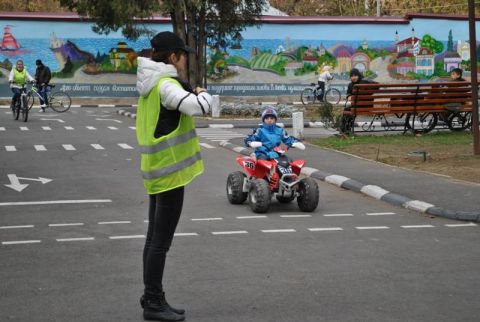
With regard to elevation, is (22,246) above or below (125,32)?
below

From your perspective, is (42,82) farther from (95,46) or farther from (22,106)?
(95,46)

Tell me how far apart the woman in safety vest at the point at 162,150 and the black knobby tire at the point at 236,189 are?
5571 millimetres

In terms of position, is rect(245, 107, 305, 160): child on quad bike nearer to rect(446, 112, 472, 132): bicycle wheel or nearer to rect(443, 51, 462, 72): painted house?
rect(446, 112, 472, 132): bicycle wheel

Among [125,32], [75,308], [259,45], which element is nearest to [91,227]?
[75,308]

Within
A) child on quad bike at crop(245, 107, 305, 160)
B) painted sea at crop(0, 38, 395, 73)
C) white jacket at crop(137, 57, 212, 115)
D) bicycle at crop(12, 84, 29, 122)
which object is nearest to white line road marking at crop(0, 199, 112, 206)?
child on quad bike at crop(245, 107, 305, 160)

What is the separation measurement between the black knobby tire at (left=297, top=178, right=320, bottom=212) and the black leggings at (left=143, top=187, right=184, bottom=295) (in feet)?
16.7

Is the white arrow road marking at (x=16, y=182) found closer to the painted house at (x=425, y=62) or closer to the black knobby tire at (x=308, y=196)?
the black knobby tire at (x=308, y=196)

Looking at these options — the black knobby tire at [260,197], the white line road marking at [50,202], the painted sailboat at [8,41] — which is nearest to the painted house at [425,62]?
the painted sailboat at [8,41]

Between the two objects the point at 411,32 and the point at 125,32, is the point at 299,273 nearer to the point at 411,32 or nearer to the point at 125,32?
the point at 125,32

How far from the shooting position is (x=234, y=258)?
27.4ft

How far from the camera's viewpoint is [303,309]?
21.3 ft

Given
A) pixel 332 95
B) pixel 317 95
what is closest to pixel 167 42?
pixel 317 95

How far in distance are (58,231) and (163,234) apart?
3965mm

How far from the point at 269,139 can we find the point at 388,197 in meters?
1.79
